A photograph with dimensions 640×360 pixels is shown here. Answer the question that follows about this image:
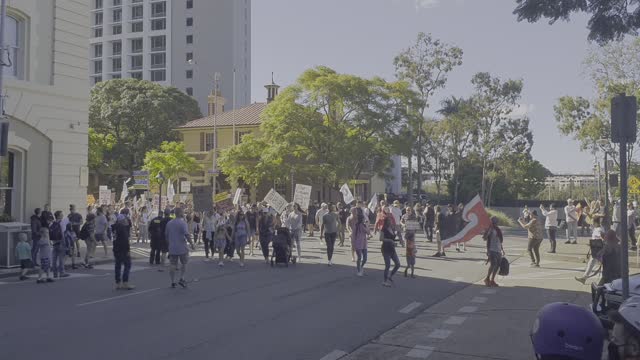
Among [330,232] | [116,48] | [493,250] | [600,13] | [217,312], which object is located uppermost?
[116,48]

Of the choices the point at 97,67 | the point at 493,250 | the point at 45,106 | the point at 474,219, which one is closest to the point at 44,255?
the point at 45,106

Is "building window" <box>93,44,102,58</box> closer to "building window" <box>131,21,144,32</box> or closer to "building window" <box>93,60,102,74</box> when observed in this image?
"building window" <box>93,60,102,74</box>

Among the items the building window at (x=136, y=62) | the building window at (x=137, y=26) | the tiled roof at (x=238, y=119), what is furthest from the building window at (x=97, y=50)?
the tiled roof at (x=238, y=119)

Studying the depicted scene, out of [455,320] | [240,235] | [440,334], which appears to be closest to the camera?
[440,334]

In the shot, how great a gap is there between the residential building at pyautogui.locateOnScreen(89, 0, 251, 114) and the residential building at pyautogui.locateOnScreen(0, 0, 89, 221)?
66158mm

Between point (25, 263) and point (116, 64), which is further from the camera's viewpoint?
point (116, 64)

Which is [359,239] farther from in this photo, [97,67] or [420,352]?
[97,67]

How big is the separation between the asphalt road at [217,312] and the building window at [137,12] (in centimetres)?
8404

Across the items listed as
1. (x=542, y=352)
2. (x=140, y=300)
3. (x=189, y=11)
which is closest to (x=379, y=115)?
(x=140, y=300)

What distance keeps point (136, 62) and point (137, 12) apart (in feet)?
23.6

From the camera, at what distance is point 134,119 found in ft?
216

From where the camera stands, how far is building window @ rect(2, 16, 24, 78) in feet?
71.9

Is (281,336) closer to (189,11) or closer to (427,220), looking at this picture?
(427,220)

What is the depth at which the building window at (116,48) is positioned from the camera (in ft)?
319
